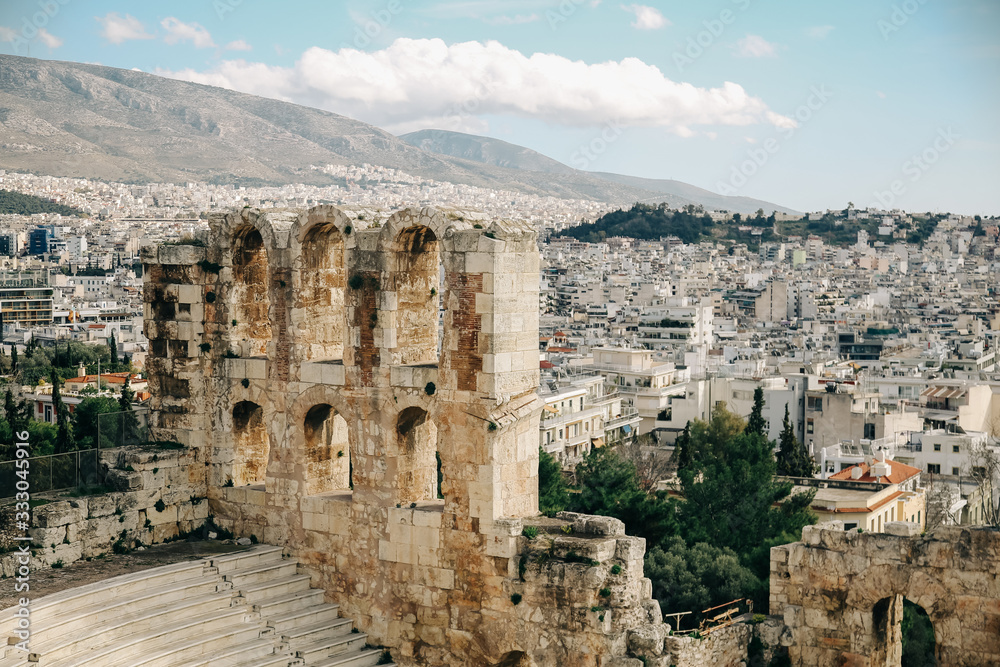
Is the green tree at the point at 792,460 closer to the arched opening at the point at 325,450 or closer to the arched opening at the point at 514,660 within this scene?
the arched opening at the point at 325,450

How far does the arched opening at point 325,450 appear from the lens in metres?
21.5

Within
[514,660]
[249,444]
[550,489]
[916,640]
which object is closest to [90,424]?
[249,444]

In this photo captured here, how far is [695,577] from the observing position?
83.4 ft

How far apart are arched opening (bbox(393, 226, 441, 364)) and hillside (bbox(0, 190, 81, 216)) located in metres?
158

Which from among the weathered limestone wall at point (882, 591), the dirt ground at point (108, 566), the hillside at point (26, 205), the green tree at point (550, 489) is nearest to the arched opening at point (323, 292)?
the dirt ground at point (108, 566)

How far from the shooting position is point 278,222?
21703 mm

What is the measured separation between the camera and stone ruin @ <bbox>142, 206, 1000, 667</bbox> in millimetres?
19078

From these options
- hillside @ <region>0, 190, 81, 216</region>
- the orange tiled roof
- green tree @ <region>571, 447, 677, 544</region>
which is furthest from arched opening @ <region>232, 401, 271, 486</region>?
hillside @ <region>0, 190, 81, 216</region>

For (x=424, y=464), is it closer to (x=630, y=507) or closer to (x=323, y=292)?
(x=323, y=292)

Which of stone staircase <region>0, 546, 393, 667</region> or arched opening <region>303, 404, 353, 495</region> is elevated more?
arched opening <region>303, 404, 353, 495</region>

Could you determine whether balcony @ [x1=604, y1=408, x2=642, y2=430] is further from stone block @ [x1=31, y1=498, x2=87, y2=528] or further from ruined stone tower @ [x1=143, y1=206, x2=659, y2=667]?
stone block @ [x1=31, y1=498, x2=87, y2=528]

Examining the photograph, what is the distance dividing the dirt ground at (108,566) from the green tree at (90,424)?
8.76ft

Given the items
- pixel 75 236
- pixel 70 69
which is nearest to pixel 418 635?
pixel 75 236

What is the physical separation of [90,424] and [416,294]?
14.9 m
